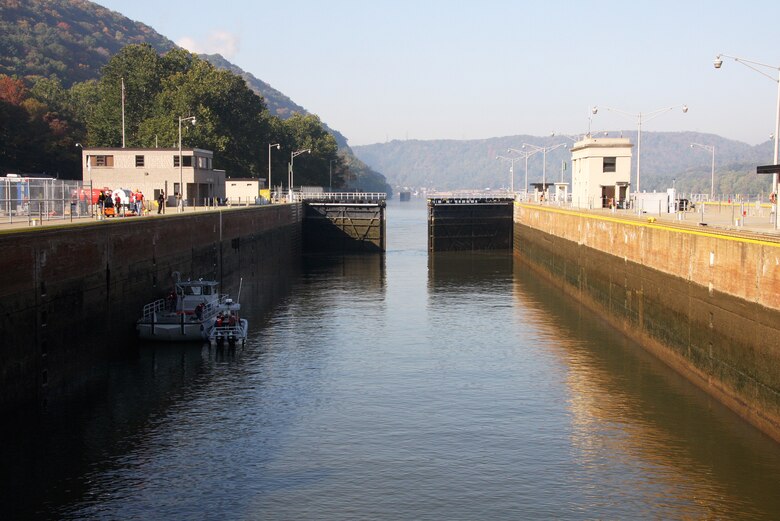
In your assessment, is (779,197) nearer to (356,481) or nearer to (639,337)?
(639,337)

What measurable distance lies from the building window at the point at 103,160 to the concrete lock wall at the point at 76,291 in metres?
30.9

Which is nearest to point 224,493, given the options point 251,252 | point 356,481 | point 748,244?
point 356,481

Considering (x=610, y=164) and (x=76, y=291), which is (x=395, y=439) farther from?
(x=610, y=164)

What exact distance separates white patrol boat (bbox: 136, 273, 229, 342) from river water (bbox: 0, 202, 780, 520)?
3.70 feet

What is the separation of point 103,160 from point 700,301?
6893 cm

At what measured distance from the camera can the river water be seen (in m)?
23.9

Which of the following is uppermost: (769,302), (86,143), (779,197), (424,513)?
(86,143)

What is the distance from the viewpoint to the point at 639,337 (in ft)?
150

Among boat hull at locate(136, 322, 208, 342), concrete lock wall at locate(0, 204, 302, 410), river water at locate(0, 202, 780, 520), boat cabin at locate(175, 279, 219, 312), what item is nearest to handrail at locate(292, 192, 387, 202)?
concrete lock wall at locate(0, 204, 302, 410)

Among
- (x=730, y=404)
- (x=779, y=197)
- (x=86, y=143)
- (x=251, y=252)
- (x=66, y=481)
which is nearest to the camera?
(x=66, y=481)

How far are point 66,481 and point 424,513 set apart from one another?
403 inches

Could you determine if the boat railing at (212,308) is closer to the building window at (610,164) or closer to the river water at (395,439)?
the river water at (395,439)

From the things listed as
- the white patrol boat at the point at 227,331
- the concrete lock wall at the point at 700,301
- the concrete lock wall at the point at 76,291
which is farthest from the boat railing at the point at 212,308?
the concrete lock wall at the point at 700,301

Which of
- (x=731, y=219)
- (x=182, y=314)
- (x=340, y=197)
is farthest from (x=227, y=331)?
(x=340, y=197)
